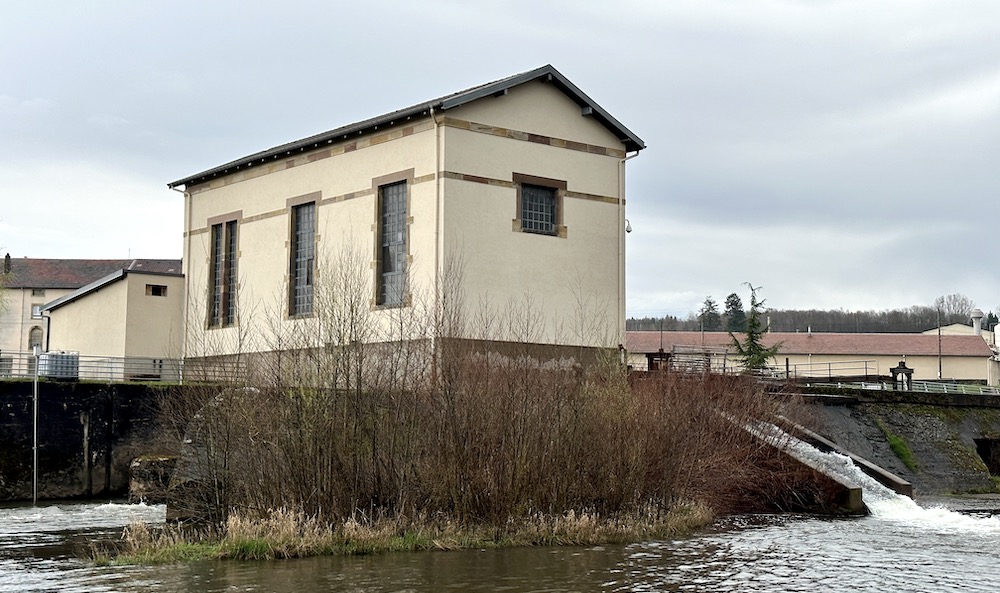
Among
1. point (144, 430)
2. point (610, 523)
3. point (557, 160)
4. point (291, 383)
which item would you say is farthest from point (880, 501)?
point (144, 430)

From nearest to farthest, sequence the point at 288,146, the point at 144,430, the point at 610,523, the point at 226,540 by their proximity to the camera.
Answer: the point at 226,540
the point at 610,523
the point at 144,430
the point at 288,146

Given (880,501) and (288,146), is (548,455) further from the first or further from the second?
(288,146)

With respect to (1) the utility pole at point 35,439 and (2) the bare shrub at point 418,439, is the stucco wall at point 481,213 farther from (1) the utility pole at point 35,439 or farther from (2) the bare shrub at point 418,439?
(2) the bare shrub at point 418,439

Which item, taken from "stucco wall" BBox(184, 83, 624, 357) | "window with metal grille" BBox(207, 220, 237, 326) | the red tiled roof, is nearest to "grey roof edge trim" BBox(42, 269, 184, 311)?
"window with metal grille" BBox(207, 220, 237, 326)

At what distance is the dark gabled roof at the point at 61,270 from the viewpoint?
296 feet

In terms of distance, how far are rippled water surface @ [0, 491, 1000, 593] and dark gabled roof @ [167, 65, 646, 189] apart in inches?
555

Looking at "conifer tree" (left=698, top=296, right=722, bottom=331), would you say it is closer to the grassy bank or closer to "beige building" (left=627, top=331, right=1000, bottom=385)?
"beige building" (left=627, top=331, right=1000, bottom=385)

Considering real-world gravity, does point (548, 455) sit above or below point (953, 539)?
above

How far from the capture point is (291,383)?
20.6 m

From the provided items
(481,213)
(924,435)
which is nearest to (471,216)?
(481,213)

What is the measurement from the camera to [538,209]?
33.2m

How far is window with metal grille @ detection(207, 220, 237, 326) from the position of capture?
39219 millimetres

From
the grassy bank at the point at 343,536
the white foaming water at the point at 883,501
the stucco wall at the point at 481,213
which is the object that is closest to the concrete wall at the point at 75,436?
the stucco wall at the point at 481,213

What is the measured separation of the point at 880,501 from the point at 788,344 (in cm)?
7054
